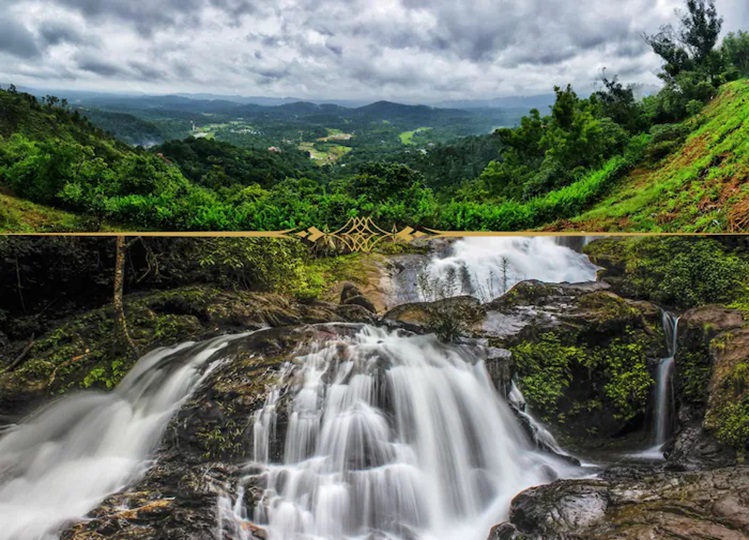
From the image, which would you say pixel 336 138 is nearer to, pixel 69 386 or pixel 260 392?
pixel 260 392

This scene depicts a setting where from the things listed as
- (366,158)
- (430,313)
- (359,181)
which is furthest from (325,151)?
(430,313)

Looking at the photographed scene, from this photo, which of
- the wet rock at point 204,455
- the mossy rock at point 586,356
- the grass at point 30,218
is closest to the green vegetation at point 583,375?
the mossy rock at point 586,356

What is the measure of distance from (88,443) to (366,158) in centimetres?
301

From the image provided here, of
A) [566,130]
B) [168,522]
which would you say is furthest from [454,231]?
[168,522]

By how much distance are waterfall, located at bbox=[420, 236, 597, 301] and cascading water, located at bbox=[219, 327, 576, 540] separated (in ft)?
1.73

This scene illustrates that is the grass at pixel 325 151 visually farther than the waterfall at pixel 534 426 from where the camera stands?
Yes

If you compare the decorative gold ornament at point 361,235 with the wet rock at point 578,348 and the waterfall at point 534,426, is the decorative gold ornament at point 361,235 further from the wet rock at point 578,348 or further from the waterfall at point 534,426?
the waterfall at point 534,426

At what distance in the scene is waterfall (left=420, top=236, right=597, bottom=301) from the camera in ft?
13.6

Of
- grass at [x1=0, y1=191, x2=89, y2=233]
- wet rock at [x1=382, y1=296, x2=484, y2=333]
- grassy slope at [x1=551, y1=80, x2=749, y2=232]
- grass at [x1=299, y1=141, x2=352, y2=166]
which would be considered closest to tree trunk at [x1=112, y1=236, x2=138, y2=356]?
grass at [x1=0, y1=191, x2=89, y2=233]

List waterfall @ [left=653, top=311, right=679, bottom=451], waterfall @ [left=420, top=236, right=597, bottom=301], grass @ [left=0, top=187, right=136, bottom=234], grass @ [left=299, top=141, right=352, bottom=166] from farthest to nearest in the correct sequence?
grass @ [left=299, top=141, right=352, bottom=166]
waterfall @ [left=420, top=236, right=597, bottom=301]
grass @ [left=0, top=187, right=136, bottom=234]
waterfall @ [left=653, top=311, right=679, bottom=451]

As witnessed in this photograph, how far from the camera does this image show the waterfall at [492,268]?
163 inches

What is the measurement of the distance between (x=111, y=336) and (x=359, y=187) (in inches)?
92.2

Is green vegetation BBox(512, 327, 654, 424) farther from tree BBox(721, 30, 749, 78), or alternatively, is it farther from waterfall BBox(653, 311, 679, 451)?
tree BBox(721, 30, 749, 78)

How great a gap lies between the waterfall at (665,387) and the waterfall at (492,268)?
0.66 meters
